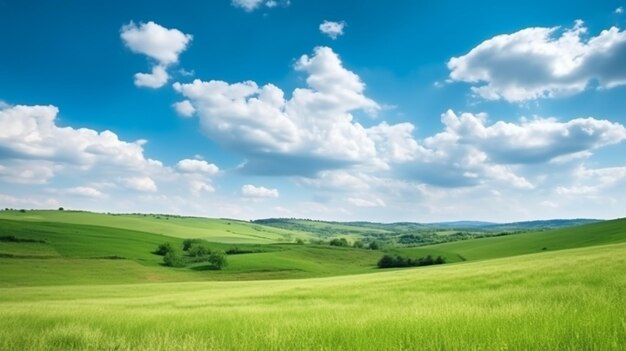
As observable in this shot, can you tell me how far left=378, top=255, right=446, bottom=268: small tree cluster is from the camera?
12012 cm

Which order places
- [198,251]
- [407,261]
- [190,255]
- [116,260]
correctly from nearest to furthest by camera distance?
[116,260], [407,261], [190,255], [198,251]

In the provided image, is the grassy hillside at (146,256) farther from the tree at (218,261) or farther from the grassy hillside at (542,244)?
the tree at (218,261)

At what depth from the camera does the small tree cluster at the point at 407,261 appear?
120m

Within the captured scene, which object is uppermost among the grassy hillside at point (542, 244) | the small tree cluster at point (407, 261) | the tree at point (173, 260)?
the grassy hillside at point (542, 244)

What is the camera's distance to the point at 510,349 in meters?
5.84

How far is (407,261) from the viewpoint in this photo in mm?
123062

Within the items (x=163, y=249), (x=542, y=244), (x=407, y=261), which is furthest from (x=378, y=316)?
(x=163, y=249)

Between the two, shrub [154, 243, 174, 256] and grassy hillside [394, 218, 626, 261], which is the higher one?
grassy hillside [394, 218, 626, 261]

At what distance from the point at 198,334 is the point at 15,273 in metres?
88.3

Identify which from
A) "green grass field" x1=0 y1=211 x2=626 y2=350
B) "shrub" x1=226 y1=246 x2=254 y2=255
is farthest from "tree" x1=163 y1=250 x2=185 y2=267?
"green grass field" x1=0 y1=211 x2=626 y2=350

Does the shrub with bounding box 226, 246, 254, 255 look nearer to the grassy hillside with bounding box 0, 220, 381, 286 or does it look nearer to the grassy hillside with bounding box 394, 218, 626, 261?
the grassy hillside with bounding box 0, 220, 381, 286

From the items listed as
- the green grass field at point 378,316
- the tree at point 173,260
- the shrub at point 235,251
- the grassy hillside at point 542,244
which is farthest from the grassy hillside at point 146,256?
the green grass field at point 378,316

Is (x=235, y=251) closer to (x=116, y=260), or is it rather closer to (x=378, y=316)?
(x=116, y=260)

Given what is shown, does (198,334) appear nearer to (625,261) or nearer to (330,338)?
(330,338)
